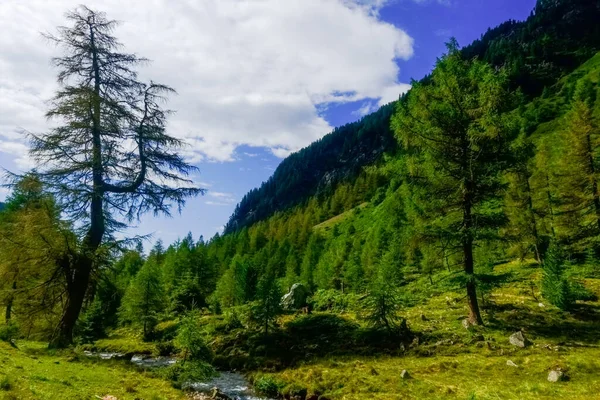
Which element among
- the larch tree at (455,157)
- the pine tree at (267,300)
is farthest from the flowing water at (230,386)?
the larch tree at (455,157)

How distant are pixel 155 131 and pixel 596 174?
3823cm

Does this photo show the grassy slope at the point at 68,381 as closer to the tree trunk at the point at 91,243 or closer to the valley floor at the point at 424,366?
the valley floor at the point at 424,366

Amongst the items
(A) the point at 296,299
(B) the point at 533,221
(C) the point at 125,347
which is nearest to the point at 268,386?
(C) the point at 125,347

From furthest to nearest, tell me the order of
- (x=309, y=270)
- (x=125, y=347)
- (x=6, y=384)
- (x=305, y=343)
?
(x=309, y=270)
(x=125, y=347)
(x=305, y=343)
(x=6, y=384)

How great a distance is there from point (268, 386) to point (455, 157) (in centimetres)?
1561

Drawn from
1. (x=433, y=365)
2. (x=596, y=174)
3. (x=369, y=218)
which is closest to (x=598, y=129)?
(x=596, y=174)

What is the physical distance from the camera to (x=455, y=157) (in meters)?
19.7

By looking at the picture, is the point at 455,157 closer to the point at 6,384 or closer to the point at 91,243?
the point at 91,243

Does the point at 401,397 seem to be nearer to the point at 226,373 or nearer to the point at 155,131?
the point at 226,373

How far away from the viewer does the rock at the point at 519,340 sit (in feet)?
54.1

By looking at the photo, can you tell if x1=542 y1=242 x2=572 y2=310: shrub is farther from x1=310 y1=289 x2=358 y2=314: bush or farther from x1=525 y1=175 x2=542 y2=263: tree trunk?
x1=525 y1=175 x2=542 y2=263: tree trunk

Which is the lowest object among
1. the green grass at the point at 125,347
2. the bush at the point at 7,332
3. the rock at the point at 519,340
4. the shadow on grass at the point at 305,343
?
the green grass at the point at 125,347

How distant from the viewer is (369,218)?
11306 centimetres

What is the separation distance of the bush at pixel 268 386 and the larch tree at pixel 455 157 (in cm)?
1080
